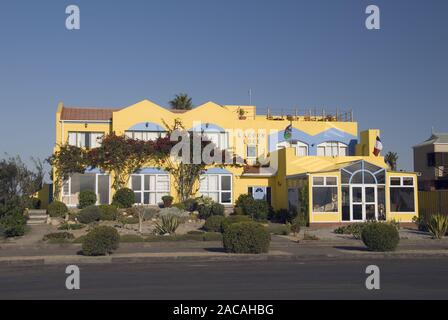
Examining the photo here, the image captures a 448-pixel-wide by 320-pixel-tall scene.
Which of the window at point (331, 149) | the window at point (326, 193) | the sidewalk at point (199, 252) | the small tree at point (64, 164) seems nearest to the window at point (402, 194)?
the window at point (326, 193)

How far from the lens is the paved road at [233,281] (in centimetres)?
1152

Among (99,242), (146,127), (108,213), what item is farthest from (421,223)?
(146,127)

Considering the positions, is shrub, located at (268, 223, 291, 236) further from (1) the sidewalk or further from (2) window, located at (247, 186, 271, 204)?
(2) window, located at (247, 186, 271, 204)

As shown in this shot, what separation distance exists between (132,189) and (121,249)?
17257 mm

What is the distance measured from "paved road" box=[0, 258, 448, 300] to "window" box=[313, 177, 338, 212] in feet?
44.0

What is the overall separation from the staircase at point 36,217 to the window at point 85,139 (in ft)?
24.5

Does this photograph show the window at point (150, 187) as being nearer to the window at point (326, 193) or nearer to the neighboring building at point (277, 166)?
the neighboring building at point (277, 166)

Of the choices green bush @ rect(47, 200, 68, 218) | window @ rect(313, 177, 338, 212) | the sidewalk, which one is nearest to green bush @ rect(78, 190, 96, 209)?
green bush @ rect(47, 200, 68, 218)

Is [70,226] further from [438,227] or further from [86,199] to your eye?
[438,227]

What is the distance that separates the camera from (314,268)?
54.1ft

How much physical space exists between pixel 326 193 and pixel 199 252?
1380 centimetres

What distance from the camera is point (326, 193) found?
3186cm
